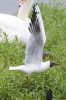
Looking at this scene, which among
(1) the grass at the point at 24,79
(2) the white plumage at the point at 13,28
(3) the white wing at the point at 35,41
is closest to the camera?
(3) the white wing at the point at 35,41

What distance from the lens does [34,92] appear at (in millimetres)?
5938

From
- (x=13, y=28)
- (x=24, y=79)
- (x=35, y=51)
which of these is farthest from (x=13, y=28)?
(x=35, y=51)

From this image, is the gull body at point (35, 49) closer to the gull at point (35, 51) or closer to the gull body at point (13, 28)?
the gull at point (35, 51)

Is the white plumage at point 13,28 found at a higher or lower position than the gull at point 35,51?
higher

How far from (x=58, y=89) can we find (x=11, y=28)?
2.11 m

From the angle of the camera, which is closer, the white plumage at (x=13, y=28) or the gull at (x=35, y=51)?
the gull at (x=35, y=51)

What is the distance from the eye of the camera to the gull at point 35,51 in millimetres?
5723

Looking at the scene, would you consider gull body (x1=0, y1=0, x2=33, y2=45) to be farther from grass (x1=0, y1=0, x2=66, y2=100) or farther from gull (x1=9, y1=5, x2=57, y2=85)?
gull (x1=9, y1=5, x2=57, y2=85)

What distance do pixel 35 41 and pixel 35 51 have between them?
0.14 m

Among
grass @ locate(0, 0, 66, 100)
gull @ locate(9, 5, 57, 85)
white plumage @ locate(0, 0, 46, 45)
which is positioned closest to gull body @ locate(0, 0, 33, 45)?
white plumage @ locate(0, 0, 46, 45)

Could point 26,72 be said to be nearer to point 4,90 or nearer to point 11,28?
point 4,90

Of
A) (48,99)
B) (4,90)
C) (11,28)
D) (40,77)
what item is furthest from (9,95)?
(11,28)

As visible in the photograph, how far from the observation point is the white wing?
5.67 metres

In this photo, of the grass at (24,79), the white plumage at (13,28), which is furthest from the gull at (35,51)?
the white plumage at (13,28)
